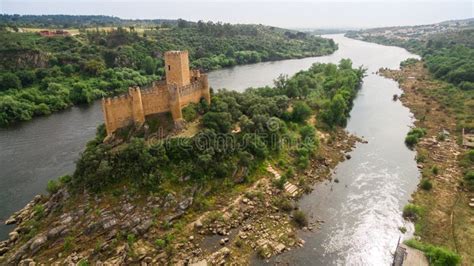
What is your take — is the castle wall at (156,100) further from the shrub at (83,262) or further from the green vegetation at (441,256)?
the green vegetation at (441,256)

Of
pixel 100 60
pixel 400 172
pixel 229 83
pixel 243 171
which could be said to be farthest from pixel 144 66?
pixel 400 172

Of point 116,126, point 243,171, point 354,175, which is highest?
point 116,126

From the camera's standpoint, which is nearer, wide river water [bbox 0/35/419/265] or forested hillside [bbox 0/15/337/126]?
wide river water [bbox 0/35/419/265]

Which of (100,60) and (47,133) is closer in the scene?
(47,133)

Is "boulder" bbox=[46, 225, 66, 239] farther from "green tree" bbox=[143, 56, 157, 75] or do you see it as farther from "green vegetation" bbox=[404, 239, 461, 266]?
"green tree" bbox=[143, 56, 157, 75]

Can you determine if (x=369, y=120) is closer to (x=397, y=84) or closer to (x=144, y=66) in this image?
(x=397, y=84)

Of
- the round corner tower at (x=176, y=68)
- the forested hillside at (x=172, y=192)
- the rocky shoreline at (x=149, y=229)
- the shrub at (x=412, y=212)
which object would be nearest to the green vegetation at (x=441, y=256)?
the shrub at (x=412, y=212)

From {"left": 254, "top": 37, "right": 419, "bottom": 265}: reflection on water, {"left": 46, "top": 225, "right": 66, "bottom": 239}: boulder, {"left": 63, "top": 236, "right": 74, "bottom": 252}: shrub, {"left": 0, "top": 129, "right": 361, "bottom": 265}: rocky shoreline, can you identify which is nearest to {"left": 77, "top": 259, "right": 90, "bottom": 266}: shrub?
{"left": 0, "top": 129, "right": 361, "bottom": 265}: rocky shoreline

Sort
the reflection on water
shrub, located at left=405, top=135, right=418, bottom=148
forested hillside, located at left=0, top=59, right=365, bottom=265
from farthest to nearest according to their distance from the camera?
shrub, located at left=405, top=135, right=418, bottom=148
the reflection on water
forested hillside, located at left=0, top=59, right=365, bottom=265
